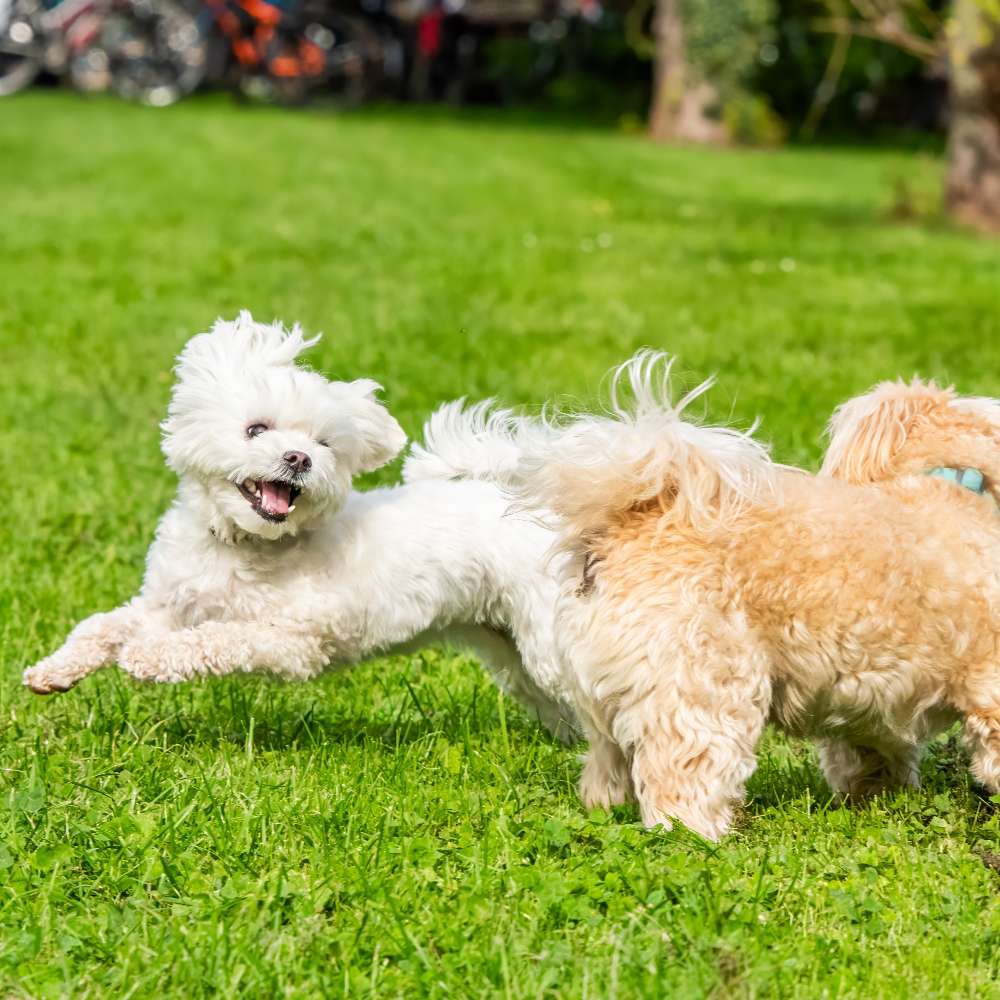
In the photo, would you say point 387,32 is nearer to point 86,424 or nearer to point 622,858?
point 86,424

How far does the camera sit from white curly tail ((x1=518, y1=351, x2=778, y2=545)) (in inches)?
147

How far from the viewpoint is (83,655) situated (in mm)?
4250

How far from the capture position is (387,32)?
29578 millimetres

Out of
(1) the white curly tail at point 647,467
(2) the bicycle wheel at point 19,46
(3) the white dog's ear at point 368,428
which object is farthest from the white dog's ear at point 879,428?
Answer: (2) the bicycle wheel at point 19,46

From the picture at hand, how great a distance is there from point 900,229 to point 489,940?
12401mm

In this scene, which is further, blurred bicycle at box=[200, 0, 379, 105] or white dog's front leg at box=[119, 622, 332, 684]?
blurred bicycle at box=[200, 0, 379, 105]

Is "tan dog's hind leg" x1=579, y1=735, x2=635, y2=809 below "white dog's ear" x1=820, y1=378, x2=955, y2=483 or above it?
below

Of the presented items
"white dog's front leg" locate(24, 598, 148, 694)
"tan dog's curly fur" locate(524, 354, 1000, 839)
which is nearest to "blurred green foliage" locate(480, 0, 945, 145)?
"white dog's front leg" locate(24, 598, 148, 694)

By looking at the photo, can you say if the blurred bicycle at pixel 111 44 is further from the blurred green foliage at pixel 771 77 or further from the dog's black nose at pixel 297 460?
the dog's black nose at pixel 297 460

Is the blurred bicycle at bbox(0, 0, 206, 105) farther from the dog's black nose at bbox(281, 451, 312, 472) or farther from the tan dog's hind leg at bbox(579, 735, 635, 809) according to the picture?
the tan dog's hind leg at bbox(579, 735, 635, 809)

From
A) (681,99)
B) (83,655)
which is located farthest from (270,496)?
(681,99)

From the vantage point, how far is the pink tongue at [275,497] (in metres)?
4.29

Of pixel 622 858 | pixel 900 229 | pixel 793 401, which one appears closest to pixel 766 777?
pixel 622 858

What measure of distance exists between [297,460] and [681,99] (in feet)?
71.3
